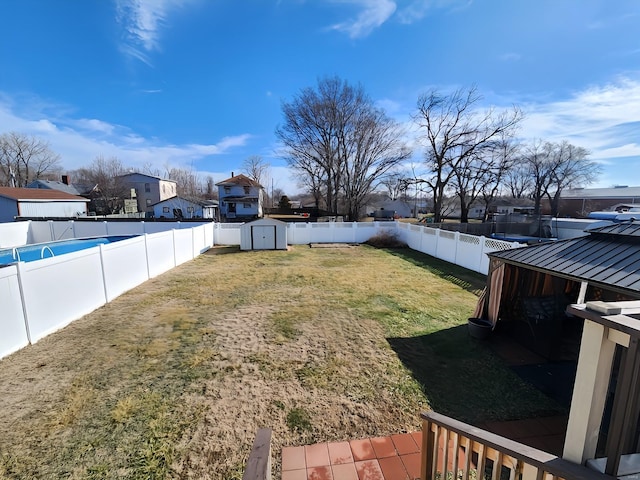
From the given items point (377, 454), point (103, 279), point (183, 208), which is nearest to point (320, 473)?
point (377, 454)

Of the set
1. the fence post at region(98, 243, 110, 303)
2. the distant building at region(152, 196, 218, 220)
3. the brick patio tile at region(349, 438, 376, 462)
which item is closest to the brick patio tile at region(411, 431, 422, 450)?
the brick patio tile at region(349, 438, 376, 462)

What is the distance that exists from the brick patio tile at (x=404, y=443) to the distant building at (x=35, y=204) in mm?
27636

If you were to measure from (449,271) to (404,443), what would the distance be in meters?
8.64

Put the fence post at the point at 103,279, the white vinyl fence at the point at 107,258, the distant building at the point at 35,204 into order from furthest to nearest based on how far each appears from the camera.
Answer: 1. the distant building at the point at 35,204
2. the fence post at the point at 103,279
3. the white vinyl fence at the point at 107,258

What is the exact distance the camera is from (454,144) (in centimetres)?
2358

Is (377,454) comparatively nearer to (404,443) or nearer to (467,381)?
(404,443)

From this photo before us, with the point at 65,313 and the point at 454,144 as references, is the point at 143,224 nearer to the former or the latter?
the point at 65,313

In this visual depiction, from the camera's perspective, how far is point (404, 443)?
296cm

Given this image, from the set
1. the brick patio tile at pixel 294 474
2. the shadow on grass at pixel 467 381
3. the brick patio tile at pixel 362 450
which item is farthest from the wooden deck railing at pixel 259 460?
the shadow on grass at pixel 467 381

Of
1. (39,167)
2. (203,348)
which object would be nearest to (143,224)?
(203,348)

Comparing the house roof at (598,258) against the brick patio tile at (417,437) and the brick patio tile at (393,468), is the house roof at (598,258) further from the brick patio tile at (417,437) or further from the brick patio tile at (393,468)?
the brick patio tile at (393,468)

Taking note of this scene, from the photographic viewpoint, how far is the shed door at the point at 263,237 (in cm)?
1504

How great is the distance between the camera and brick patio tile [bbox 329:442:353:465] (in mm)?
2750

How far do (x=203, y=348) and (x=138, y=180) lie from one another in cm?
4424
